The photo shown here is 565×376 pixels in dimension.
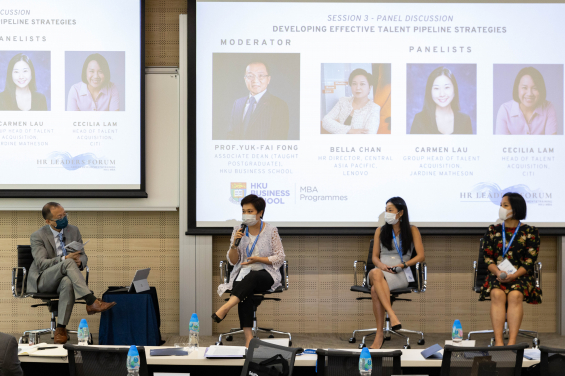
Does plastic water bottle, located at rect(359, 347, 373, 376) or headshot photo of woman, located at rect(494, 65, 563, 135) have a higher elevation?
headshot photo of woman, located at rect(494, 65, 563, 135)

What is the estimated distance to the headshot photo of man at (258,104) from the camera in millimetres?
4953

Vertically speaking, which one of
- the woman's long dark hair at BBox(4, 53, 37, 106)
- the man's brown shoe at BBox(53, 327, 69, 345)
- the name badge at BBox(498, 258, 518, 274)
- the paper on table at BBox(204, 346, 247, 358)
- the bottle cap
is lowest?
the man's brown shoe at BBox(53, 327, 69, 345)

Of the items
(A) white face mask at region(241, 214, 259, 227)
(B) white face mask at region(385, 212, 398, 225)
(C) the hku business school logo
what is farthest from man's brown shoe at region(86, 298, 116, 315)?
(B) white face mask at region(385, 212, 398, 225)

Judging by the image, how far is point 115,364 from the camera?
2277mm

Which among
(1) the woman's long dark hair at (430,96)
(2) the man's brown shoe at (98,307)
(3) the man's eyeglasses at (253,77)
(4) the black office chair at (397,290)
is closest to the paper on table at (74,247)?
(2) the man's brown shoe at (98,307)

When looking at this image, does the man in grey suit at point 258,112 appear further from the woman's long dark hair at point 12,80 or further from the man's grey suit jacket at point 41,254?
the woman's long dark hair at point 12,80

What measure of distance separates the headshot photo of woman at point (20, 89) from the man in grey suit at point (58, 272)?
3.60ft

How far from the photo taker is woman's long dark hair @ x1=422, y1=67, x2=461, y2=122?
497cm

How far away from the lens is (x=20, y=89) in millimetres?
4930

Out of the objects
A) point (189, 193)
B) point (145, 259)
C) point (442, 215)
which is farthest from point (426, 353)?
point (145, 259)

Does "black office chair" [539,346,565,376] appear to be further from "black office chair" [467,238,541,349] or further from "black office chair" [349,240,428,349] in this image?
"black office chair" [467,238,541,349]

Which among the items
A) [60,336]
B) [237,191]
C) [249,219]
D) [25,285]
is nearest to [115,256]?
[25,285]

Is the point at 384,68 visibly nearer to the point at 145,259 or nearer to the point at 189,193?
the point at 189,193

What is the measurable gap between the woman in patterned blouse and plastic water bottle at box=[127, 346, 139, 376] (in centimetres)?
296
